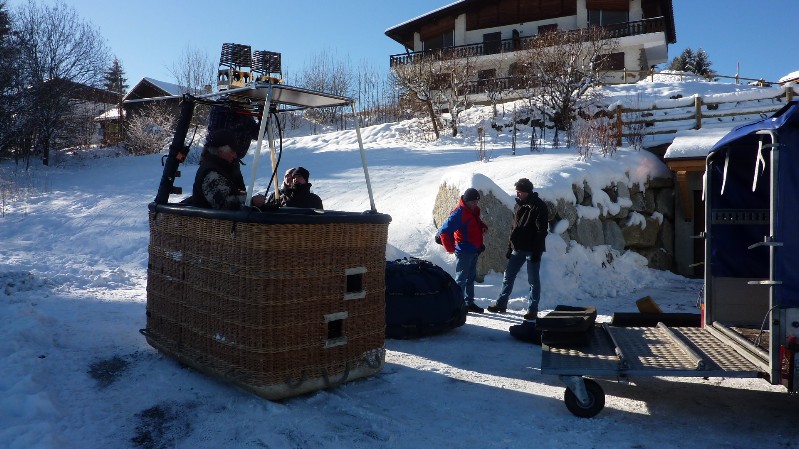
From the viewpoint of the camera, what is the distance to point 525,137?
2077cm

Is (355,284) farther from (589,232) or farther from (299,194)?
(589,232)

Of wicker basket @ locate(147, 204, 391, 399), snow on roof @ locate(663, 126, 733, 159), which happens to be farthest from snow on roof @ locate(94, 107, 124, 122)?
wicker basket @ locate(147, 204, 391, 399)

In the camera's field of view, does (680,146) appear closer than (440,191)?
No

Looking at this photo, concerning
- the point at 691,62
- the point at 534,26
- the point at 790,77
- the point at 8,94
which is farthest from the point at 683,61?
the point at 8,94

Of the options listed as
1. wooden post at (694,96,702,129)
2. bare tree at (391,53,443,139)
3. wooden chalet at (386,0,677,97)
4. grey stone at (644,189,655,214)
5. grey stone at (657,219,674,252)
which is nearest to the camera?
grey stone at (644,189,655,214)

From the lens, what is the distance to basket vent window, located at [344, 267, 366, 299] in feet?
14.1

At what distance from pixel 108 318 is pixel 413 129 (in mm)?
19963

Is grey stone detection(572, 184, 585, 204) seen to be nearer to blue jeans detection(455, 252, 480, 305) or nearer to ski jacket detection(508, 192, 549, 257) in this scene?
ski jacket detection(508, 192, 549, 257)

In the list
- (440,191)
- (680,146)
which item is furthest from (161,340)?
(680,146)

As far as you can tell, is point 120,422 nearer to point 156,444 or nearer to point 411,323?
point 156,444

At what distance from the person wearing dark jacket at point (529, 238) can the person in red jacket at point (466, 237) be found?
1.59 feet

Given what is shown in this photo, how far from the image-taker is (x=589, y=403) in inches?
153

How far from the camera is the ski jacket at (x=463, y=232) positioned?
24.7 ft

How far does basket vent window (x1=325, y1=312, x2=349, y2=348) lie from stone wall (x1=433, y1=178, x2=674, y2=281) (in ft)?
16.3
